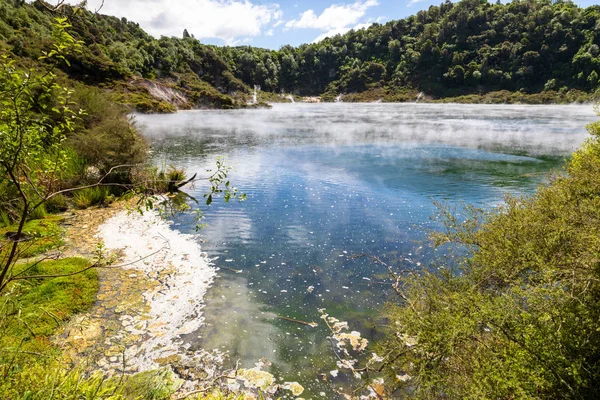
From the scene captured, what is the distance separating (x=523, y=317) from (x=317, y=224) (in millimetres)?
11598

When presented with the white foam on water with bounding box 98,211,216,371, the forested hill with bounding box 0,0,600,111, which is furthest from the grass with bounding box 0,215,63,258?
the forested hill with bounding box 0,0,600,111

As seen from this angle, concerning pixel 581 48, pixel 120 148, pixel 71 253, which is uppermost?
pixel 581 48

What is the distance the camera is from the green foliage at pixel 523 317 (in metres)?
4.56

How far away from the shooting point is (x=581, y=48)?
153125 mm

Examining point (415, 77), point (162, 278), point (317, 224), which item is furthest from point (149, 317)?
point (415, 77)

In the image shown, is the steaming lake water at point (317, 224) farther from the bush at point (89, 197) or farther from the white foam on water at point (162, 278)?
the bush at point (89, 197)

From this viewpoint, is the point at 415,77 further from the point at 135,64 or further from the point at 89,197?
the point at 89,197

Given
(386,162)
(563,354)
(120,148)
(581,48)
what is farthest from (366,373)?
(581,48)

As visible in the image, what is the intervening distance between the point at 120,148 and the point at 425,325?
18970 mm

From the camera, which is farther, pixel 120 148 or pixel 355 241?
pixel 120 148

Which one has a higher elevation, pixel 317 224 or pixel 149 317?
pixel 317 224

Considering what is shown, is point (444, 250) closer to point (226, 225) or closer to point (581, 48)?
point (226, 225)

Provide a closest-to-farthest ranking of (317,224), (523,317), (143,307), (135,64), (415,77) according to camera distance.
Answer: (523,317)
(143,307)
(317,224)
(135,64)
(415,77)

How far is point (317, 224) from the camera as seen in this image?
1639 centimetres
